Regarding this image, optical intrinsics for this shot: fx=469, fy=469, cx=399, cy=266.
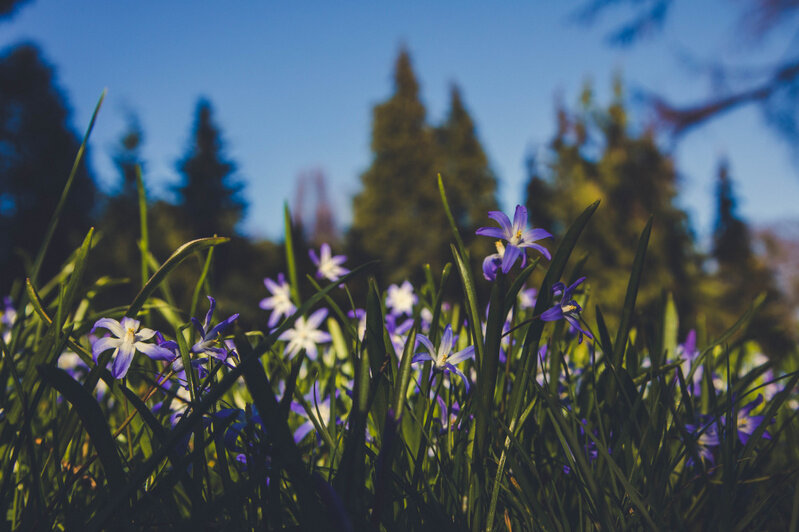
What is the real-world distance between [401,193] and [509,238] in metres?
22.1

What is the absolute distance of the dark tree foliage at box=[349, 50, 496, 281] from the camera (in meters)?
21.9

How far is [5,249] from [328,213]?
38.4 m

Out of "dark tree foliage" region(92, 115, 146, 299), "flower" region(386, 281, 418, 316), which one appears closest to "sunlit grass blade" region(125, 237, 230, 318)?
"flower" region(386, 281, 418, 316)

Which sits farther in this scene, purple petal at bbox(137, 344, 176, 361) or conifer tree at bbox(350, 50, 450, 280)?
conifer tree at bbox(350, 50, 450, 280)

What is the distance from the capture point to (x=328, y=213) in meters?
54.6

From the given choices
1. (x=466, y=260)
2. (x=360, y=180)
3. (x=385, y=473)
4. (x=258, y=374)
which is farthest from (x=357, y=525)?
(x=360, y=180)

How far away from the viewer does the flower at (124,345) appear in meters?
0.69

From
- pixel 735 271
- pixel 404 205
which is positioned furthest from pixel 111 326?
pixel 404 205

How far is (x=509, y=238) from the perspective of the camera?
77 centimetres

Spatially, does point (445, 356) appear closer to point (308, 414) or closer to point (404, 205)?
point (308, 414)

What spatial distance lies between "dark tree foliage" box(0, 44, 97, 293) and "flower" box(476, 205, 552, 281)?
67.6 feet

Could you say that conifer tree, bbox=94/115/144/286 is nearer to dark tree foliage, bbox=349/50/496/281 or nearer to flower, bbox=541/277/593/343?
dark tree foliage, bbox=349/50/496/281

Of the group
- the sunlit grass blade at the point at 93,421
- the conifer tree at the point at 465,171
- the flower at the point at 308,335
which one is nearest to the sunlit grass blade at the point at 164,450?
the sunlit grass blade at the point at 93,421

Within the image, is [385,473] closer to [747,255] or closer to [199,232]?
[747,255]
